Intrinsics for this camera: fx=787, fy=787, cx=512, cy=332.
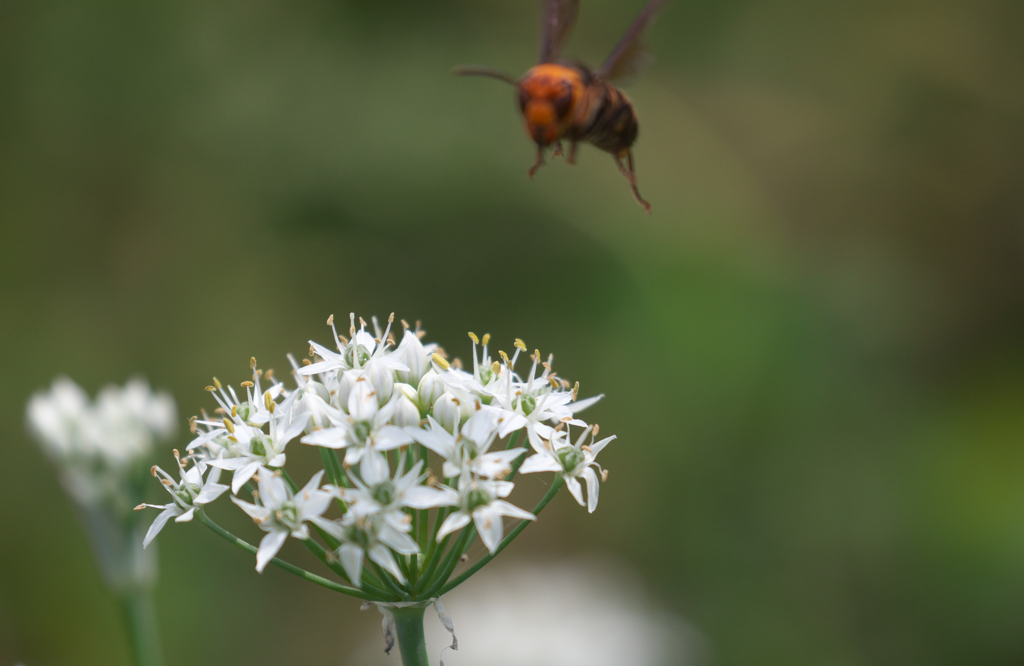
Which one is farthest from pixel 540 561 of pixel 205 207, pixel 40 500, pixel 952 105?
pixel 952 105

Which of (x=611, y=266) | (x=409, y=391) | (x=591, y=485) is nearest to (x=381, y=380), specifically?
(x=409, y=391)

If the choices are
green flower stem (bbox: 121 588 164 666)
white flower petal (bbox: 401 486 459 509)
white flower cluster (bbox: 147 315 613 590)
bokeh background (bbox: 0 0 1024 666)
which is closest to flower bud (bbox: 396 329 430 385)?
white flower cluster (bbox: 147 315 613 590)

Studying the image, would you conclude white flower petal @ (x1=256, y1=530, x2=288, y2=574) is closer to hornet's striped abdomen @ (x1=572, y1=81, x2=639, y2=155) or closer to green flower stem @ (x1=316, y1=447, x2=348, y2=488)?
green flower stem @ (x1=316, y1=447, x2=348, y2=488)

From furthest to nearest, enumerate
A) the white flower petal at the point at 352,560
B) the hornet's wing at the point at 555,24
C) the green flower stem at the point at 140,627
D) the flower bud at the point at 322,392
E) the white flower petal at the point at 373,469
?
the green flower stem at the point at 140,627, the hornet's wing at the point at 555,24, the flower bud at the point at 322,392, the white flower petal at the point at 373,469, the white flower petal at the point at 352,560

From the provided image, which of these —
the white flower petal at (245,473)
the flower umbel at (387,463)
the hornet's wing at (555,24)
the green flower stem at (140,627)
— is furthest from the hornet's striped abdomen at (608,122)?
the green flower stem at (140,627)

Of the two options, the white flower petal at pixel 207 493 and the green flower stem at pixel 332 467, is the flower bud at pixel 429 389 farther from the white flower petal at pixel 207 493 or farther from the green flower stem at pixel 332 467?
the white flower petal at pixel 207 493

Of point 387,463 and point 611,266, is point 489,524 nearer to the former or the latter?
point 387,463
